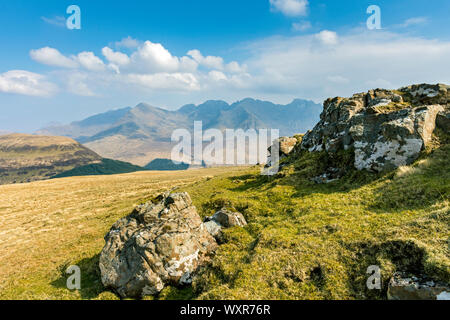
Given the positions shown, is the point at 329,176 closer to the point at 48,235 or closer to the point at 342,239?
the point at 342,239

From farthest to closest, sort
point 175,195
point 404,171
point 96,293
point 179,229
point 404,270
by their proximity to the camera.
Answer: point 175,195
point 404,171
point 179,229
point 96,293
point 404,270

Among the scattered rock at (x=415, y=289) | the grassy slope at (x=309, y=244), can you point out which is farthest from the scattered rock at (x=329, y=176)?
the scattered rock at (x=415, y=289)

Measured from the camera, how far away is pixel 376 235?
15680 millimetres

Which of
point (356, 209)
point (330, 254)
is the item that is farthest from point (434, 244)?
point (356, 209)

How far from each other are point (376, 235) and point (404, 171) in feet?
34.9

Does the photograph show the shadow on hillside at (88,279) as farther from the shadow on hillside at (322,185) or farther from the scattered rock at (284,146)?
the scattered rock at (284,146)

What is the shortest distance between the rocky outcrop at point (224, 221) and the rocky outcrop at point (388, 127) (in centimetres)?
1562

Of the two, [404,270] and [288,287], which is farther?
[288,287]

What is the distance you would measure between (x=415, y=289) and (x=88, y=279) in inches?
939

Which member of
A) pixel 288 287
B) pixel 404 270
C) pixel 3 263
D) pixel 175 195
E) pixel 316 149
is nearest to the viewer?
pixel 404 270

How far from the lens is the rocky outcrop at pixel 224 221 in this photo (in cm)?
2298

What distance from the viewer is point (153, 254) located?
17469 mm

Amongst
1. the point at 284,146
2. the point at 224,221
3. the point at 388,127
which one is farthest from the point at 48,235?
the point at 388,127

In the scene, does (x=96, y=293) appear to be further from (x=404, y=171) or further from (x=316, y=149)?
(x=316, y=149)
